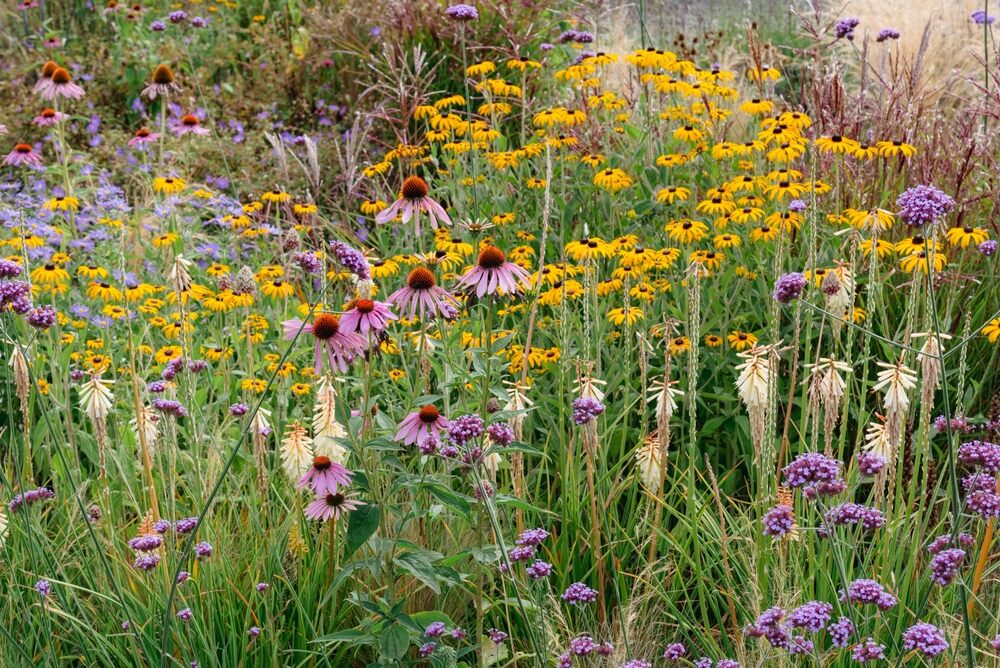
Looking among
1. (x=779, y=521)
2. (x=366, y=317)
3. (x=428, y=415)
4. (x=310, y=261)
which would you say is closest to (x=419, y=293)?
(x=366, y=317)

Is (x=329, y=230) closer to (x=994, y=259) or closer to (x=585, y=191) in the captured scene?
(x=585, y=191)

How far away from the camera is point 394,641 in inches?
94.7

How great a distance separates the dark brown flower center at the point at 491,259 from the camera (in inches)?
97.1

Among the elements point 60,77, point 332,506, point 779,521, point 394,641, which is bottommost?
point 394,641

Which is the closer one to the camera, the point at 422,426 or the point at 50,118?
the point at 422,426

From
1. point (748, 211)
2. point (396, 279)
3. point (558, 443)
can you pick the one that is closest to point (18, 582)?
A: point (558, 443)

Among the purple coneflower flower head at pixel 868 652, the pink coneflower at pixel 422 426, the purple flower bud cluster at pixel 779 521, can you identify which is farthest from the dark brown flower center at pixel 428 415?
the purple coneflower flower head at pixel 868 652

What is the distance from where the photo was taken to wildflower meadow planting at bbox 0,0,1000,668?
2.48m

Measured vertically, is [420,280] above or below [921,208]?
below

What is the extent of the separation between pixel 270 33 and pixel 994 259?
6.49 m

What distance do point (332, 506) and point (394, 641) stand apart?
0.34 metres

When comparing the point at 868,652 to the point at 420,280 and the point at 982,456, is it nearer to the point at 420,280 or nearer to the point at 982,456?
the point at 982,456

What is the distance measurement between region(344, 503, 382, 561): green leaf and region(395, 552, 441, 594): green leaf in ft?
0.38

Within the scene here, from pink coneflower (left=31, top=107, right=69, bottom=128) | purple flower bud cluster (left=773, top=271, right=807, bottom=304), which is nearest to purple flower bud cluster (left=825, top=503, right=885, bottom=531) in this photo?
purple flower bud cluster (left=773, top=271, right=807, bottom=304)
